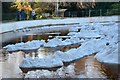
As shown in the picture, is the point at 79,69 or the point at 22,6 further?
the point at 22,6

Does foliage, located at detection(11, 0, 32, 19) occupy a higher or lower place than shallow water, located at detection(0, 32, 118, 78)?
higher

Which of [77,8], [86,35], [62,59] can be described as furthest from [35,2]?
[62,59]

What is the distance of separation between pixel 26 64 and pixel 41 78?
77.8 inches

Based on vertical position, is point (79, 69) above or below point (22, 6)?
below

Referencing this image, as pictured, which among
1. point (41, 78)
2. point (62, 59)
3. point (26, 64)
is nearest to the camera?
point (41, 78)

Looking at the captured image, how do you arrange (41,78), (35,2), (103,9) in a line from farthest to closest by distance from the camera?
(103,9) → (35,2) → (41,78)

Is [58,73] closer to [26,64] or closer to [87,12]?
[26,64]

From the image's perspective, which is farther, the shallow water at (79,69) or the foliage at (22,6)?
the foliage at (22,6)

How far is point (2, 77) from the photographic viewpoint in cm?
1080

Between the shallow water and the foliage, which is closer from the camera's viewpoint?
the shallow water

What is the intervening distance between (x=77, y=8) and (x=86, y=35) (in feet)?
103

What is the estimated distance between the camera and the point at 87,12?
54.2m

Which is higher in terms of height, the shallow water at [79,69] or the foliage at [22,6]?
the foliage at [22,6]

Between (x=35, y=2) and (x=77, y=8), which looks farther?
(x=77, y=8)
